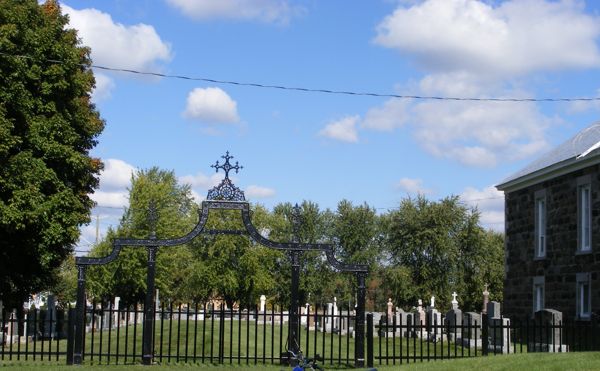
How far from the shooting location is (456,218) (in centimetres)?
6150

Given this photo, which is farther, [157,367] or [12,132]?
[12,132]

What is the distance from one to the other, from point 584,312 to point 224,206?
526 inches

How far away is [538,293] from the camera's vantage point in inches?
1287

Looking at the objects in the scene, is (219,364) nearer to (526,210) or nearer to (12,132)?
(12,132)

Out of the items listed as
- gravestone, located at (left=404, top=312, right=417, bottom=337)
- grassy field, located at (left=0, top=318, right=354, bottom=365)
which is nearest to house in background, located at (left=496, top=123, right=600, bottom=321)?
gravestone, located at (left=404, top=312, right=417, bottom=337)

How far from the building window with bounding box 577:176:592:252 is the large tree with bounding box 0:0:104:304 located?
55.8 feet

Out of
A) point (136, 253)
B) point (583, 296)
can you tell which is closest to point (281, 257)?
point (136, 253)

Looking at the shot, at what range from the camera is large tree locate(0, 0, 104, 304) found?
30.2 meters

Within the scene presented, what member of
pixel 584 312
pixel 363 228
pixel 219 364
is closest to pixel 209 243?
pixel 363 228

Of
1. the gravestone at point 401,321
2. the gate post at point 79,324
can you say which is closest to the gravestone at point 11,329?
the gate post at point 79,324

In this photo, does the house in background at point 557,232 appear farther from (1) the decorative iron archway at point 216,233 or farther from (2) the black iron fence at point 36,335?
(2) the black iron fence at point 36,335

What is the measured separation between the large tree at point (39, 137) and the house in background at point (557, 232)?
16.0m

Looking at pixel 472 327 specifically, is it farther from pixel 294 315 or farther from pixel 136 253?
pixel 136 253

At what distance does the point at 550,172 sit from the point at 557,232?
2.02 meters
